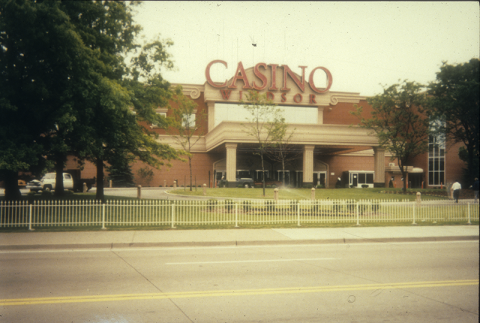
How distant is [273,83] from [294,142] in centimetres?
1196

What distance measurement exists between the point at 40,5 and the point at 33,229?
813 cm

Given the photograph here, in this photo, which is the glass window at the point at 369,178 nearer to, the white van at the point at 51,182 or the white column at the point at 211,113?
the white column at the point at 211,113

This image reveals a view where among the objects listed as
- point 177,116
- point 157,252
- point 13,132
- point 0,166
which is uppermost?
point 177,116

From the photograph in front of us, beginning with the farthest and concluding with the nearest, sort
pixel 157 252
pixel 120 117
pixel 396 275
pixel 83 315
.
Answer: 1. pixel 120 117
2. pixel 157 252
3. pixel 396 275
4. pixel 83 315

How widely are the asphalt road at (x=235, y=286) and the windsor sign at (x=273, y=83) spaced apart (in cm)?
3845

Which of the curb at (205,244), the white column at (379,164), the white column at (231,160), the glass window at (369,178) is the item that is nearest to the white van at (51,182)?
the white column at (231,160)

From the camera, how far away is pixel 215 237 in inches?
494

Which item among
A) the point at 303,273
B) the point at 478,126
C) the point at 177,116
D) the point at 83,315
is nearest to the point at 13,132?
the point at 83,315

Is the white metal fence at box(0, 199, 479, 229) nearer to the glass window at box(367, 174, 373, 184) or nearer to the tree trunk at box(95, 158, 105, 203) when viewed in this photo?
the tree trunk at box(95, 158, 105, 203)

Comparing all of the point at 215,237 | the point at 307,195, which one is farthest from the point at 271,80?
the point at 215,237

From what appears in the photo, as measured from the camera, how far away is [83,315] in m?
5.00

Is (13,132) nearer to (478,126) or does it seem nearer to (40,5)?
(40,5)

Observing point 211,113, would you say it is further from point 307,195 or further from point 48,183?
point 48,183

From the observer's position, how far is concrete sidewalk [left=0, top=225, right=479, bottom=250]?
36.8 feet
